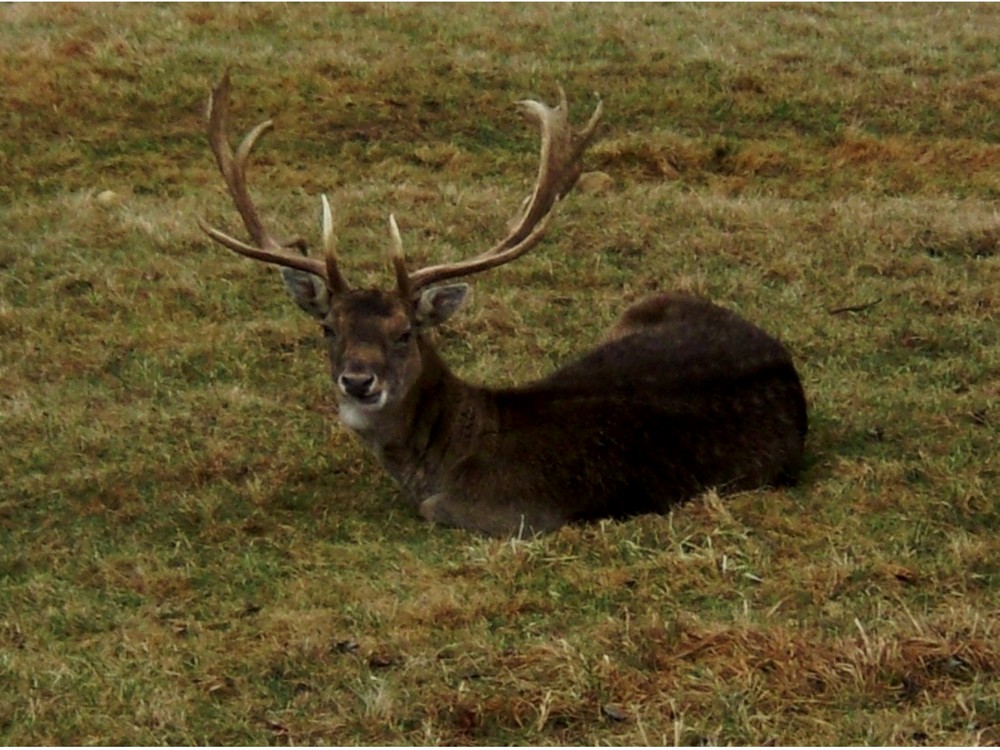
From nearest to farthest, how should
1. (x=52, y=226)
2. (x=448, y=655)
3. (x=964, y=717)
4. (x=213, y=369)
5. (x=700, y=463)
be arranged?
1. (x=964, y=717)
2. (x=448, y=655)
3. (x=700, y=463)
4. (x=213, y=369)
5. (x=52, y=226)

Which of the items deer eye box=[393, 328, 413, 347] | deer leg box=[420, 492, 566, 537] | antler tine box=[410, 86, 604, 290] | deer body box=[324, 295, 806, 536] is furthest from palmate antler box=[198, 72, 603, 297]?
deer leg box=[420, 492, 566, 537]

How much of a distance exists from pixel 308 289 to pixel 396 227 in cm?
54

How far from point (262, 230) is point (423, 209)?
4655 millimetres

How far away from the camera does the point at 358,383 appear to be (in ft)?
25.6

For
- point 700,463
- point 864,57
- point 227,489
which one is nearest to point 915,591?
point 700,463

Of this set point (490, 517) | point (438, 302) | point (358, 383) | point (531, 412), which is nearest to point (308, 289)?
point (438, 302)

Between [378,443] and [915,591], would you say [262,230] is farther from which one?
[915,591]

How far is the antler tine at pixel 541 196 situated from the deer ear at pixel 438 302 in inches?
5.2

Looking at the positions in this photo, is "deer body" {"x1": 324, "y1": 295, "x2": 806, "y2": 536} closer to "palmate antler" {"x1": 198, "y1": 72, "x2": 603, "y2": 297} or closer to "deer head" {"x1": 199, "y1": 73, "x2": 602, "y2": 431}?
"deer head" {"x1": 199, "y1": 73, "x2": 602, "y2": 431}

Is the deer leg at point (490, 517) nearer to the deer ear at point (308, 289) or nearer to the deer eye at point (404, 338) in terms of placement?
the deer eye at point (404, 338)

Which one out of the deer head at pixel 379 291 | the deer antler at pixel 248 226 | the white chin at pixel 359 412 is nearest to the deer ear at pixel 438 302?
the deer head at pixel 379 291

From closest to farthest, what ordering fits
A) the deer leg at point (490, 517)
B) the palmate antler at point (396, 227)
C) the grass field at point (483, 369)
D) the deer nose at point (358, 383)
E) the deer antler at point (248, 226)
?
the grass field at point (483, 369)
the deer nose at point (358, 383)
the deer leg at point (490, 517)
the deer antler at point (248, 226)
the palmate antler at point (396, 227)

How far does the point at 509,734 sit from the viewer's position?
220 inches

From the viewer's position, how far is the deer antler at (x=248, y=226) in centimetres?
830
